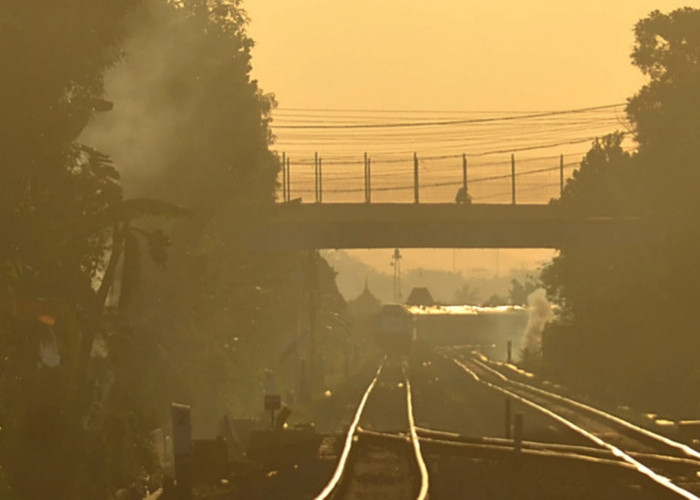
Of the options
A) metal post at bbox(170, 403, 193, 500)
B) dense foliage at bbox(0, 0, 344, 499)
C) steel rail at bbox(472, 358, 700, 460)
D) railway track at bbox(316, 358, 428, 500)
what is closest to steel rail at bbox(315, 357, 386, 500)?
railway track at bbox(316, 358, 428, 500)

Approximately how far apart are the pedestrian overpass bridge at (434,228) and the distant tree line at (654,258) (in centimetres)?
190

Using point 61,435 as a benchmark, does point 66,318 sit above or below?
above

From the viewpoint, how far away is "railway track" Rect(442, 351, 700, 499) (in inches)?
1001

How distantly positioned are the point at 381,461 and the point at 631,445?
23.7 feet

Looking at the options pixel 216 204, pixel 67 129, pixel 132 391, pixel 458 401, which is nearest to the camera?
pixel 67 129

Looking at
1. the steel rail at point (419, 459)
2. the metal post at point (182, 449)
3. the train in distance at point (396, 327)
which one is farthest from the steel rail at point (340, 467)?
the train in distance at point (396, 327)

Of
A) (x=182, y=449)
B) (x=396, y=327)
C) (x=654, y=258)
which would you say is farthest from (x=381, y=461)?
(x=396, y=327)

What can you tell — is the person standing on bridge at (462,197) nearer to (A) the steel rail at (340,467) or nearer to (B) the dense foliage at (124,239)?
(B) the dense foliage at (124,239)

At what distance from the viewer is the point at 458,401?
59.0m

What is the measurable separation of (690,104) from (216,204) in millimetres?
22988

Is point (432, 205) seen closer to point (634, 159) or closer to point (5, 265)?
point (634, 159)

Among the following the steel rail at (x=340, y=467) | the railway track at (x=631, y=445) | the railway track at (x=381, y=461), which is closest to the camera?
the steel rail at (x=340, y=467)

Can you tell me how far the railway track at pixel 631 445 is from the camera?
25422 mm

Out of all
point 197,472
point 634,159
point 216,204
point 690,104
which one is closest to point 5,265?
point 197,472
